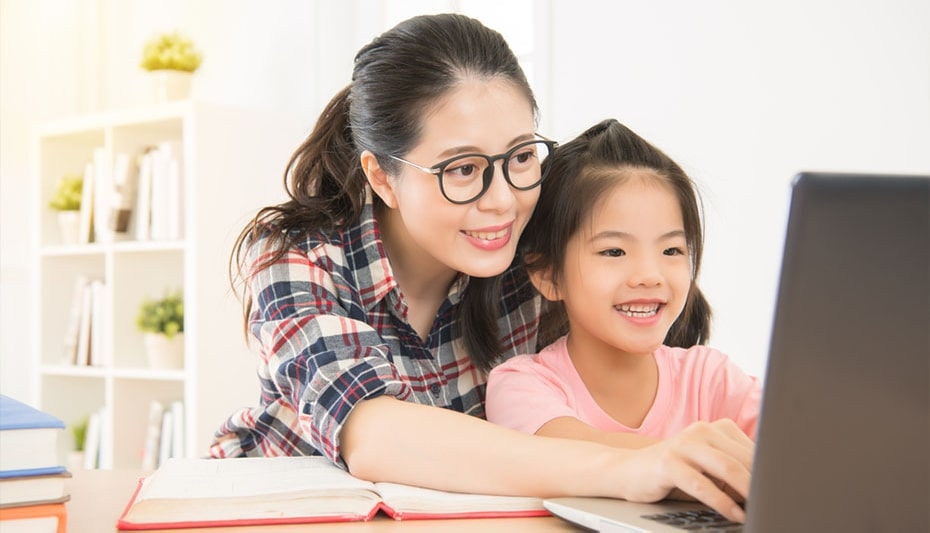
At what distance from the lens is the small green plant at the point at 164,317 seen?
3322mm

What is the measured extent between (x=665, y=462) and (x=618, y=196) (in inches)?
20.1

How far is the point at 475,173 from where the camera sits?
122cm

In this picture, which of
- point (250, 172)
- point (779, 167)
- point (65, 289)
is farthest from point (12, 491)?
point (65, 289)

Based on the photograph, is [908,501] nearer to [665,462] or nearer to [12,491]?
[665,462]

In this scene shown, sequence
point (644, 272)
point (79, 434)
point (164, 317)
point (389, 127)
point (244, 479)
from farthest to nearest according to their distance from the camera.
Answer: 1. point (79, 434)
2. point (164, 317)
3. point (389, 127)
4. point (644, 272)
5. point (244, 479)

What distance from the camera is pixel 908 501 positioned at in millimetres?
574

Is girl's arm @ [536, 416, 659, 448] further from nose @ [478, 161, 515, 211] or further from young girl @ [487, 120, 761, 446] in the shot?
nose @ [478, 161, 515, 211]

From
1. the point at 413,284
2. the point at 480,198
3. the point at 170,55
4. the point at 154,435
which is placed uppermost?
the point at 170,55

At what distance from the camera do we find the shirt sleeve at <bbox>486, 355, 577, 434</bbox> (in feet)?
3.67

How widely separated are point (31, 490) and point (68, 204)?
3145 mm

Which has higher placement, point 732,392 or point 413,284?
point 413,284

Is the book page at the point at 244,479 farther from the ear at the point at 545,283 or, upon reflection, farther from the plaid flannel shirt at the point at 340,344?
the ear at the point at 545,283

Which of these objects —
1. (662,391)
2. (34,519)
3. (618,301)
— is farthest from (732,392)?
(34,519)

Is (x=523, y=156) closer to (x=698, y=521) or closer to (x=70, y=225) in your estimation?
(x=698, y=521)
